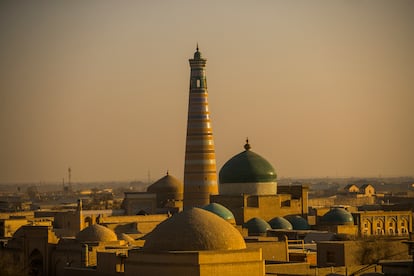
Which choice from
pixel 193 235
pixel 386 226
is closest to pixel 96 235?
pixel 193 235

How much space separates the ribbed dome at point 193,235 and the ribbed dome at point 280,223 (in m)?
15.0

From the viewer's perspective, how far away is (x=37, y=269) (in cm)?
3788

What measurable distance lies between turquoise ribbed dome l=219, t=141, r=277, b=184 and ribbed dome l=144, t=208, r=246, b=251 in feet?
59.1

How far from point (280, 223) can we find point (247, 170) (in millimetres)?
3396

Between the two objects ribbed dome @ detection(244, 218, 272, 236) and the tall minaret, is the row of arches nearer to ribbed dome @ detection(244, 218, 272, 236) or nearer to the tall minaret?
ribbed dome @ detection(244, 218, 272, 236)

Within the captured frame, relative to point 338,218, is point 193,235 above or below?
below

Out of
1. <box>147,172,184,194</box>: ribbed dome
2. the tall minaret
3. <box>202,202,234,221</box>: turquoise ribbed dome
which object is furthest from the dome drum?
<box>147,172,184,194</box>: ribbed dome

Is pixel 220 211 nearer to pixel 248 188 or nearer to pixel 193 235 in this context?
pixel 248 188

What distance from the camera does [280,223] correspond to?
43.8 m

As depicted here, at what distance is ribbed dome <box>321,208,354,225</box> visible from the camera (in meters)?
45.6

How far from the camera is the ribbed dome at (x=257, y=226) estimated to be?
139 feet

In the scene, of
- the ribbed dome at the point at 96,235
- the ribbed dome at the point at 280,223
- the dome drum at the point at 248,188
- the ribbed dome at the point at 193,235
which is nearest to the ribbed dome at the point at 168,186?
the dome drum at the point at 248,188

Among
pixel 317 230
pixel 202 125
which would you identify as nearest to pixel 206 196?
pixel 202 125

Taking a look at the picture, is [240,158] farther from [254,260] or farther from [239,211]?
[254,260]
